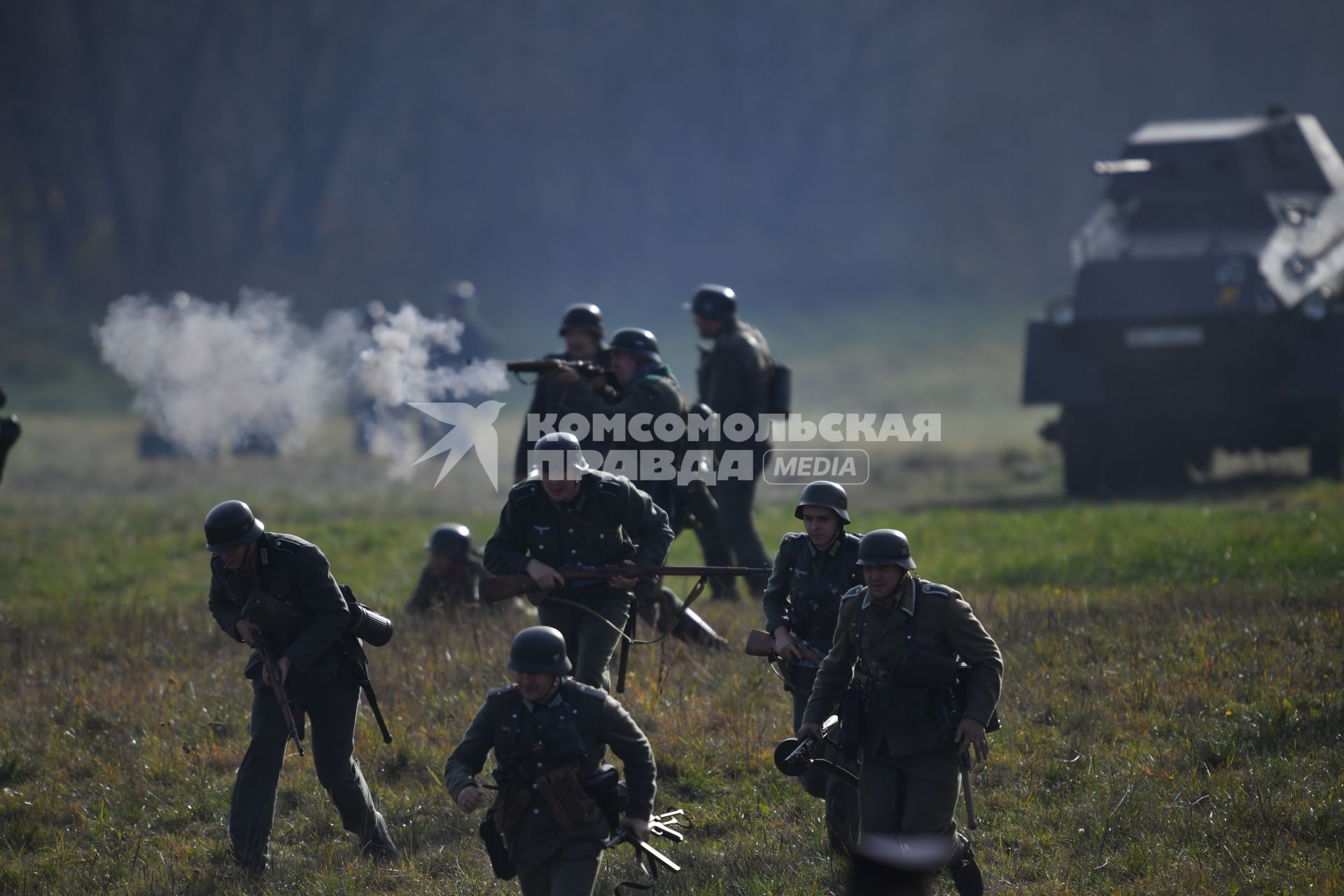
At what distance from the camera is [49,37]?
49844 millimetres

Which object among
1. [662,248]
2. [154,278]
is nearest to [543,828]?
[154,278]

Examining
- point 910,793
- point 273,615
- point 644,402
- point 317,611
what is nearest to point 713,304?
point 644,402

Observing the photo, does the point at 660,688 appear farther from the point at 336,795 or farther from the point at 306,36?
the point at 306,36

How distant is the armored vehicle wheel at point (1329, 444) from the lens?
51.9ft

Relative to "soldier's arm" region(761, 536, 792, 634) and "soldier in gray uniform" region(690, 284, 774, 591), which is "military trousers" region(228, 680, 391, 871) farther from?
"soldier in gray uniform" region(690, 284, 774, 591)

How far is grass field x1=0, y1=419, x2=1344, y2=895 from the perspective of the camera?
6.84m

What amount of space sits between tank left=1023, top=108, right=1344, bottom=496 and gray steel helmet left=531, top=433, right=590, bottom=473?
9.59 m

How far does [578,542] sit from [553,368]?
2.21 metres

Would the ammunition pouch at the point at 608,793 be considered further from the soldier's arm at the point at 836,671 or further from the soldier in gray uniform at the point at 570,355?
the soldier in gray uniform at the point at 570,355

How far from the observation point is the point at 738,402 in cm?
1155

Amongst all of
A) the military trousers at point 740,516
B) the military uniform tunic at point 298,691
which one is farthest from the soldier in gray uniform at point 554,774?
the military trousers at point 740,516

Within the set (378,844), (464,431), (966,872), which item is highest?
(464,431)

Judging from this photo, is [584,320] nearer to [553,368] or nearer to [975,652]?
[553,368]

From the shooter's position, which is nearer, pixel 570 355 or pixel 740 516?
pixel 570 355
